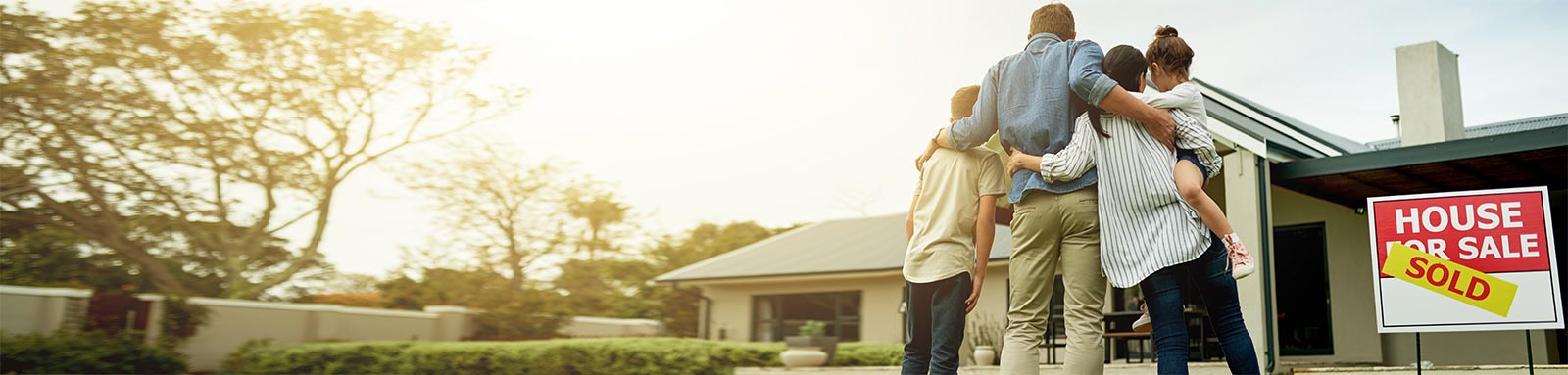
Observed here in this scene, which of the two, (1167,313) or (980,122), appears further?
(980,122)

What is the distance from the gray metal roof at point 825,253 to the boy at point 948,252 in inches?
478

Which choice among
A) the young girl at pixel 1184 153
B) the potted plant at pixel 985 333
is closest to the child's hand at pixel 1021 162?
the young girl at pixel 1184 153

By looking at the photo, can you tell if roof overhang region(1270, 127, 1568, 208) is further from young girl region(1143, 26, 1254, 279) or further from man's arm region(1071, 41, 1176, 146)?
man's arm region(1071, 41, 1176, 146)

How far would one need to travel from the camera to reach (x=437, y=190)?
2380cm

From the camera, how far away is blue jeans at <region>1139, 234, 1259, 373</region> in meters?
2.65

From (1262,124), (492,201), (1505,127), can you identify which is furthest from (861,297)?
(492,201)

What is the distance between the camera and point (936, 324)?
3057 millimetres

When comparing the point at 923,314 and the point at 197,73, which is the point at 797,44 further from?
the point at 923,314

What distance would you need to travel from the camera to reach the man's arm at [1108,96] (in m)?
2.74

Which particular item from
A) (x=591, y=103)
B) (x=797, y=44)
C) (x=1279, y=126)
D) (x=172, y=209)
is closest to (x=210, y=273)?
(x=172, y=209)

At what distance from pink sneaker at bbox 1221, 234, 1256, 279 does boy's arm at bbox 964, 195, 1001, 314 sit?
658mm

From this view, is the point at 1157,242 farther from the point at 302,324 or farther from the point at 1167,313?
the point at 302,324

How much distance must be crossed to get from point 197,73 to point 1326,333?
2084cm

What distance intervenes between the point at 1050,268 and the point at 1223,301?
18.3 inches
